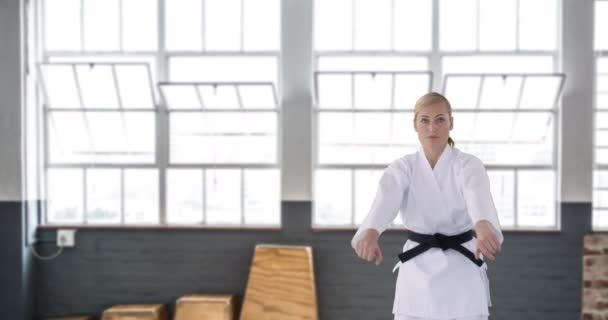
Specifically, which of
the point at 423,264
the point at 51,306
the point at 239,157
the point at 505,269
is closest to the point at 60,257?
the point at 51,306

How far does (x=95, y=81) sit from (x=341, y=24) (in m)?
1.89

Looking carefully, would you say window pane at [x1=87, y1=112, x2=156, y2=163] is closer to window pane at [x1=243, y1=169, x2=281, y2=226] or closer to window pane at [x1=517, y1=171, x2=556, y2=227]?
window pane at [x1=243, y1=169, x2=281, y2=226]

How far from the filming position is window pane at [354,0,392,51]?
143 inches

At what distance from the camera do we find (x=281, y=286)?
339 cm

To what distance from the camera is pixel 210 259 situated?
3.65m

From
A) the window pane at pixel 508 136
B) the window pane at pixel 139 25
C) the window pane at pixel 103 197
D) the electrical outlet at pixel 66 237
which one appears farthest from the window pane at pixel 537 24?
the electrical outlet at pixel 66 237

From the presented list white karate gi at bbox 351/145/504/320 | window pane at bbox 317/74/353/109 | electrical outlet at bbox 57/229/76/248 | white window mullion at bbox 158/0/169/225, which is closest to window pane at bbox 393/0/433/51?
window pane at bbox 317/74/353/109

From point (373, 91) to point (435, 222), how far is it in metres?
2.03

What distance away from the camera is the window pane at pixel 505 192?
359 cm

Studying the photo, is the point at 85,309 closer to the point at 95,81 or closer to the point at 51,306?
the point at 51,306

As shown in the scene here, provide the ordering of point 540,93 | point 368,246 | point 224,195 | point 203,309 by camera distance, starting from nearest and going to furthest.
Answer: point 368,246
point 203,309
point 540,93
point 224,195

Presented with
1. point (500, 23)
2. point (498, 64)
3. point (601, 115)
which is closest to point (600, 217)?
point (601, 115)

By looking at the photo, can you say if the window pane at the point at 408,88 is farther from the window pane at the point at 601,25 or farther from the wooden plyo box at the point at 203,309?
the wooden plyo box at the point at 203,309

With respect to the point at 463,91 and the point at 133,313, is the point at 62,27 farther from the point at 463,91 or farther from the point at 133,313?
the point at 463,91
